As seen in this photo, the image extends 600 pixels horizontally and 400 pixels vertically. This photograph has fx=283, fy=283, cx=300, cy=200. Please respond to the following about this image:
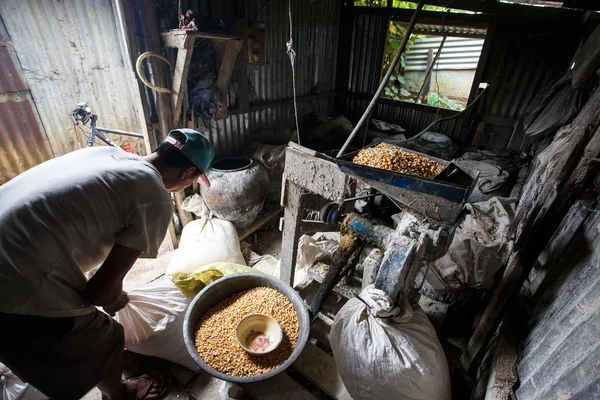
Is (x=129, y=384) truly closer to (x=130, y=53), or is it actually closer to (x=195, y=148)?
(x=195, y=148)

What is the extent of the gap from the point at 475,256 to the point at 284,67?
13.8ft

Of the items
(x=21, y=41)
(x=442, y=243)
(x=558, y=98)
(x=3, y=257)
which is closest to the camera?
(x=3, y=257)

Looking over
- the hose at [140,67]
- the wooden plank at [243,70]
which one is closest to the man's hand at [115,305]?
the hose at [140,67]

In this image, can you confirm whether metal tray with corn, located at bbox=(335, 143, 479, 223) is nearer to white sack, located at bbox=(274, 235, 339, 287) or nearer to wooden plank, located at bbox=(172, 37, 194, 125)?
white sack, located at bbox=(274, 235, 339, 287)

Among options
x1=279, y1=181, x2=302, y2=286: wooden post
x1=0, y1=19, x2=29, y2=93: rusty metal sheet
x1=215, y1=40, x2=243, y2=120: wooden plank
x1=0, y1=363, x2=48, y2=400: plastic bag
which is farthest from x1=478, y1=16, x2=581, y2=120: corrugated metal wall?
x1=0, y1=363, x2=48, y2=400: plastic bag

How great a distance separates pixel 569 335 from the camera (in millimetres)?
1313

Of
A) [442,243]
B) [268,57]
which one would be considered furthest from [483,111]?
[442,243]

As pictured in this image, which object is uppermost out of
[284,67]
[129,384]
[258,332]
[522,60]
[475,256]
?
[522,60]

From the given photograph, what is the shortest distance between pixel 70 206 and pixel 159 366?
5.59 ft

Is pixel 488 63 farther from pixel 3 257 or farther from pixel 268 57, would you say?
pixel 3 257

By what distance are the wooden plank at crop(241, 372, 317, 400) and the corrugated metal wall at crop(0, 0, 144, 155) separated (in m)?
3.14

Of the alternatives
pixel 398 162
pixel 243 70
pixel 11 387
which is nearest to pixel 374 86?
pixel 243 70

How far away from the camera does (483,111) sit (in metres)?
5.23

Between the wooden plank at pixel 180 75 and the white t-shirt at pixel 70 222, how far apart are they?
169 centimetres
